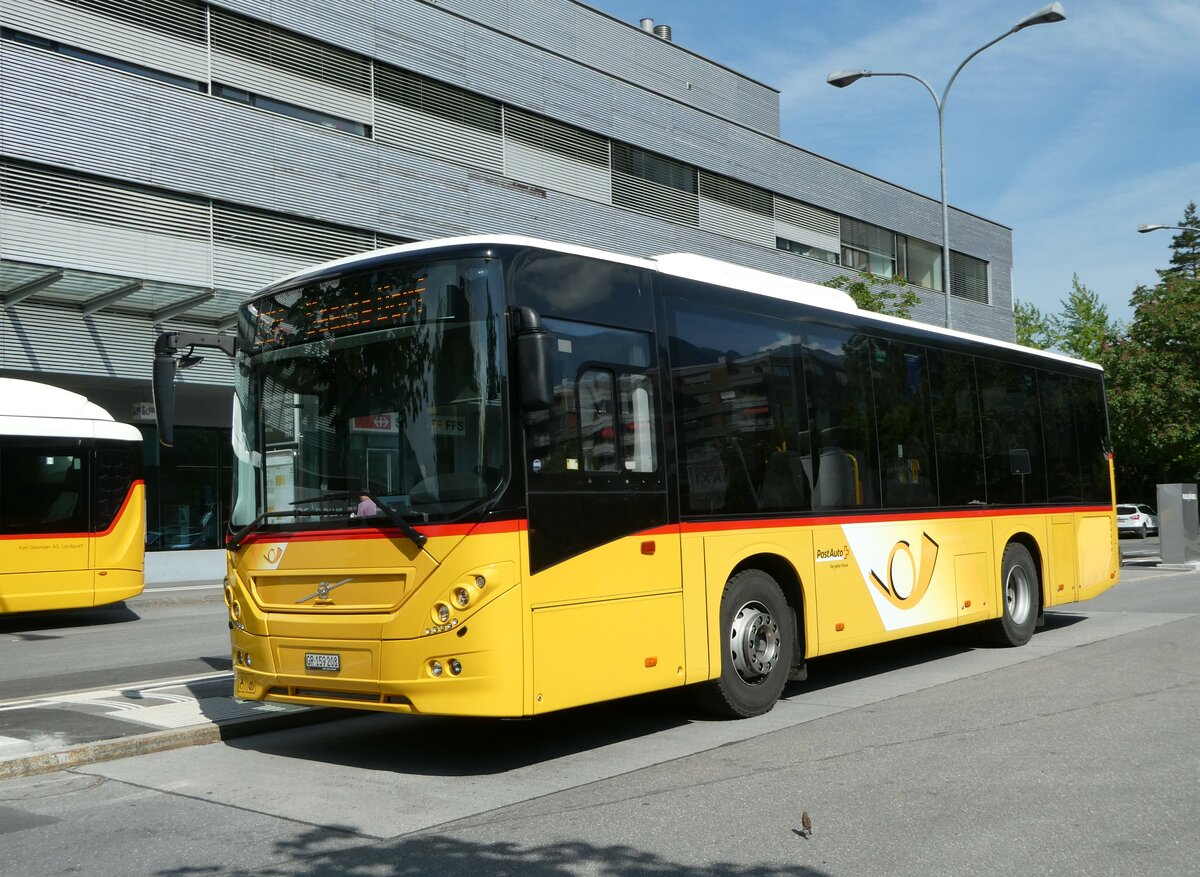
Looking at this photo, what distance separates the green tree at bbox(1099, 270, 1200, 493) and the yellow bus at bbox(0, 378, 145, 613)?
27.9 m

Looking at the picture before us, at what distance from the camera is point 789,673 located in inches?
370

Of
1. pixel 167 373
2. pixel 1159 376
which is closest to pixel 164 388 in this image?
pixel 167 373

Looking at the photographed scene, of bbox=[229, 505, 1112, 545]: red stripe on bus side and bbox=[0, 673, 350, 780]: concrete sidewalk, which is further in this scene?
bbox=[0, 673, 350, 780]: concrete sidewalk

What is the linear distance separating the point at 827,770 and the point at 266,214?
76.9ft

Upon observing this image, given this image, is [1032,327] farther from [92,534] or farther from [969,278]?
Answer: [92,534]

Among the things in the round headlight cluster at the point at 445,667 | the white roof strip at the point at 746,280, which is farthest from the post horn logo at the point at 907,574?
the round headlight cluster at the point at 445,667

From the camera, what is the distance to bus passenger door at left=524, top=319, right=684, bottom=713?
721 cm

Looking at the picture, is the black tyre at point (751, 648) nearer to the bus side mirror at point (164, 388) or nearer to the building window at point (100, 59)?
the bus side mirror at point (164, 388)

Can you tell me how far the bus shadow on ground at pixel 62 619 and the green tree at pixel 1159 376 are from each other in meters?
27.8

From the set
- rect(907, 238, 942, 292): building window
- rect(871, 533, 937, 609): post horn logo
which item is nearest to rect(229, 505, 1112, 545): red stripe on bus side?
rect(871, 533, 937, 609): post horn logo

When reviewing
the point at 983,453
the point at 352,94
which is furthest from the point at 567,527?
the point at 352,94

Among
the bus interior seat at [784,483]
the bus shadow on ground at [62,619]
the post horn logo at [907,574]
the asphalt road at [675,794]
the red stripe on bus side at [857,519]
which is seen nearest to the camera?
the asphalt road at [675,794]

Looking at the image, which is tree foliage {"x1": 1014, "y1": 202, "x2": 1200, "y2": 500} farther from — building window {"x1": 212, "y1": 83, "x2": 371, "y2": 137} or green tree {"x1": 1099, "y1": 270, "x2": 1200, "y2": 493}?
building window {"x1": 212, "y1": 83, "x2": 371, "y2": 137}

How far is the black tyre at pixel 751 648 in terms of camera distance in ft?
28.5
